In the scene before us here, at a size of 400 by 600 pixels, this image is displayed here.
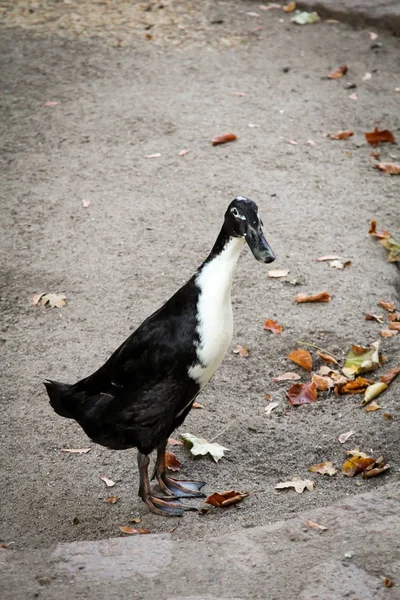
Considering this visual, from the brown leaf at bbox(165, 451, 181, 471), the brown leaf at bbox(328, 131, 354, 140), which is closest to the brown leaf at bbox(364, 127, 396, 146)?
the brown leaf at bbox(328, 131, 354, 140)

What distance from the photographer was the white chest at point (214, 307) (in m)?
3.53

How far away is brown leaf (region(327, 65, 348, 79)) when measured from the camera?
8258mm

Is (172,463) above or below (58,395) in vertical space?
below

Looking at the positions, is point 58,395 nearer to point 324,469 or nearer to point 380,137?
point 324,469

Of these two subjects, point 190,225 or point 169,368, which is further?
point 190,225

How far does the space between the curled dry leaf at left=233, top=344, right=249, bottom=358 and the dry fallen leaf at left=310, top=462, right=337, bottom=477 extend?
3.38 feet

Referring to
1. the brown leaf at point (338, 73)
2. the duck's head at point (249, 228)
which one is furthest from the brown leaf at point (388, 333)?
the brown leaf at point (338, 73)

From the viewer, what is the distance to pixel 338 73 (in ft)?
27.2

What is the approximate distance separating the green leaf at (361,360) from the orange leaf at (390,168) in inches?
91.3

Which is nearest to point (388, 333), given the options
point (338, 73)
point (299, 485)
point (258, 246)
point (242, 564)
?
point (299, 485)

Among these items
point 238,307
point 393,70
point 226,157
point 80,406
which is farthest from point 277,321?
point 393,70

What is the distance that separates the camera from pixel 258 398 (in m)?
4.66

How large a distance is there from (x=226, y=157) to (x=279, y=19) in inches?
127

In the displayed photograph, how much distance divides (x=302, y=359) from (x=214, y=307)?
1.45m
